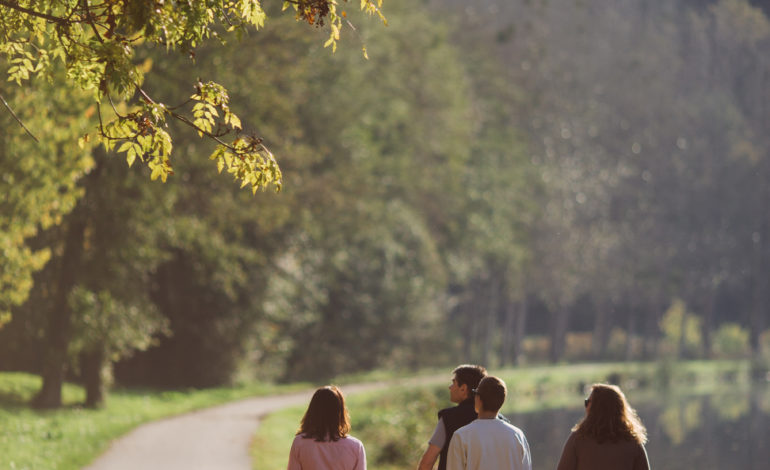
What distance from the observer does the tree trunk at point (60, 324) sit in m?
21.9

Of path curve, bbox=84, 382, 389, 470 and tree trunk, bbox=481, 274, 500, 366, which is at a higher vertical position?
tree trunk, bbox=481, 274, 500, 366

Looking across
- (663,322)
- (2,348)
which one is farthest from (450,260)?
(663,322)

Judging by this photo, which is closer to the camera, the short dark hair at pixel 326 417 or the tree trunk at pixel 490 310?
the short dark hair at pixel 326 417

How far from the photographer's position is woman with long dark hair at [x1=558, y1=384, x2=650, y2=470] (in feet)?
21.6

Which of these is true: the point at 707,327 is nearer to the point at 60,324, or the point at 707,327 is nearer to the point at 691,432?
the point at 691,432

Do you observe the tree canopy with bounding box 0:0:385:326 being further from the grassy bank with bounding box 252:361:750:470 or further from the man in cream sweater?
the grassy bank with bounding box 252:361:750:470

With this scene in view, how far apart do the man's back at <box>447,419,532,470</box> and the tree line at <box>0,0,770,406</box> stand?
5.81 metres

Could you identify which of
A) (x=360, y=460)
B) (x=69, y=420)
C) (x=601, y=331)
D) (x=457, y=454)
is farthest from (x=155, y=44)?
(x=601, y=331)

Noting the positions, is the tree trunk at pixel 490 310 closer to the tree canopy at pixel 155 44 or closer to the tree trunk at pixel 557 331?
the tree trunk at pixel 557 331

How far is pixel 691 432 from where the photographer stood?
34031 millimetres

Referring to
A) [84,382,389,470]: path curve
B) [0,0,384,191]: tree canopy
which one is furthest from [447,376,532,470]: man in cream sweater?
[84,382,389,470]: path curve

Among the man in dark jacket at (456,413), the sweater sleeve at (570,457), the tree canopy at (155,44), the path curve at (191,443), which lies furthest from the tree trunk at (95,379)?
the sweater sleeve at (570,457)

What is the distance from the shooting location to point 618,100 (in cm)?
7088

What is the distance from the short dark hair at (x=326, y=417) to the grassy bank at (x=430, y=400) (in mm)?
10097
